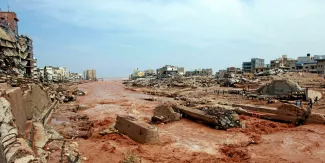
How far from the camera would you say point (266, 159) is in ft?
24.5

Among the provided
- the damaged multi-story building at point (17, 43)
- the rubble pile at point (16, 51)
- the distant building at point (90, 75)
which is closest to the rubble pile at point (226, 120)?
the rubble pile at point (16, 51)

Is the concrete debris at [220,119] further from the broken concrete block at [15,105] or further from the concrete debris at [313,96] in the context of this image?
the concrete debris at [313,96]

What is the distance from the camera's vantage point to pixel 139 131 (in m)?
9.38

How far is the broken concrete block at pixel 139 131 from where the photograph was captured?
9.09 m

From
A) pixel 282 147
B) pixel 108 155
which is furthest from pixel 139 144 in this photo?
pixel 282 147

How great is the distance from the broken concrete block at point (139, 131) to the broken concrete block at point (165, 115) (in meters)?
2.95

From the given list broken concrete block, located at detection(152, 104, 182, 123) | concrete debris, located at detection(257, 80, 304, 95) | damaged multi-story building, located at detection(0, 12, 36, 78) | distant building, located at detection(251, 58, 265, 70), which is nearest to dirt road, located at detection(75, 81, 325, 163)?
broken concrete block, located at detection(152, 104, 182, 123)

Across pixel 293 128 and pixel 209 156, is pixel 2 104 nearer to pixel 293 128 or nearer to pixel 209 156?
pixel 209 156

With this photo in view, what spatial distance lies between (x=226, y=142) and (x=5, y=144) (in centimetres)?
775

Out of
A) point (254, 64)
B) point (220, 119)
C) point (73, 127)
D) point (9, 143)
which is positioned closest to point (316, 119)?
point (220, 119)

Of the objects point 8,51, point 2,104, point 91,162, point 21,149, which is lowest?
point 91,162

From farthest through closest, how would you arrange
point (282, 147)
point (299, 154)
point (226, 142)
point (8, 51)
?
point (8, 51), point (226, 142), point (282, 147), point (299, 154)

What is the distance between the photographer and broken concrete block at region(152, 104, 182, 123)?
13235mm

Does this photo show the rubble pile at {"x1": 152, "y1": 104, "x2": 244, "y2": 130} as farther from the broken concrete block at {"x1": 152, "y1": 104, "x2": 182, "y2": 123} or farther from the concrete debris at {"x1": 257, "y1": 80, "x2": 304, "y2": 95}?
the concrete debris at {"x1": 257, "y1": 80, "x2": 304, "y2": 95}
